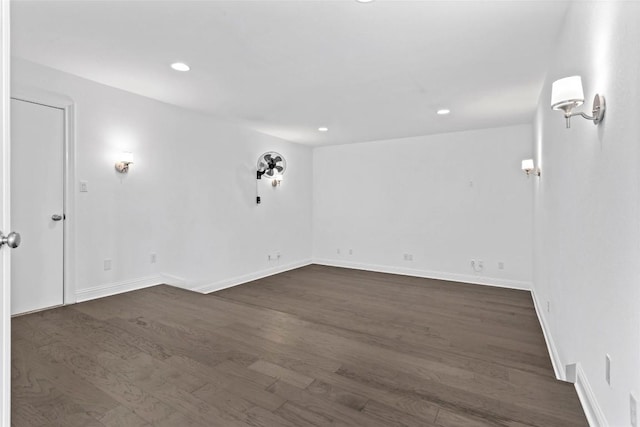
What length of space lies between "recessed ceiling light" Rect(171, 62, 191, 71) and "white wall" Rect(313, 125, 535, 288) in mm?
4112

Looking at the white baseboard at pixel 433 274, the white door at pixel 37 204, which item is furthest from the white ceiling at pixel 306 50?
the white baseboard at pixel 433 274

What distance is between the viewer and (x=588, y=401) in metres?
1.76

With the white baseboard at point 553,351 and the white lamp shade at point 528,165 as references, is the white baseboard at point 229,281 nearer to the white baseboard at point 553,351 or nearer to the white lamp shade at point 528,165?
the white baseboard at point 553,351

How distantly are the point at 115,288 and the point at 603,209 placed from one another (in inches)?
171

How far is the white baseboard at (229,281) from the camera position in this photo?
14.7 feet

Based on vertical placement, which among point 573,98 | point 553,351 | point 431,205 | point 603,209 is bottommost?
point 553,351

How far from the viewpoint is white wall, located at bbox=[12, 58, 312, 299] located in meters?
3.51

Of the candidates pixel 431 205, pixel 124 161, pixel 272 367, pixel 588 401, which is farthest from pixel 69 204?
pixel 431 205

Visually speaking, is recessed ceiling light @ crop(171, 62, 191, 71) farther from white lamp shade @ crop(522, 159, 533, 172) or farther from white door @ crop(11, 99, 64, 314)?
white lamp shade @ crop(522, 159, 533, 172)

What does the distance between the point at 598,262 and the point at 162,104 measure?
14.8 feet

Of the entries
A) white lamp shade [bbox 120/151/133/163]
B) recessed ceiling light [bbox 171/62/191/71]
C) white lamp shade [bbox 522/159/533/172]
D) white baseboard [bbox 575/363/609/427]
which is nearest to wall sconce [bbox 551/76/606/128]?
white baseboard [bbox 575/363/609/427]

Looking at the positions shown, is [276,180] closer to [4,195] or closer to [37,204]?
[37,204]

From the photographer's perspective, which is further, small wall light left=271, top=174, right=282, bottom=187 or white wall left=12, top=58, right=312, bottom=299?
small wall light left=271, top=174, right=282, bottom=187

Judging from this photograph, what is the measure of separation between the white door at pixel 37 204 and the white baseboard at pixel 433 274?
4.70m
